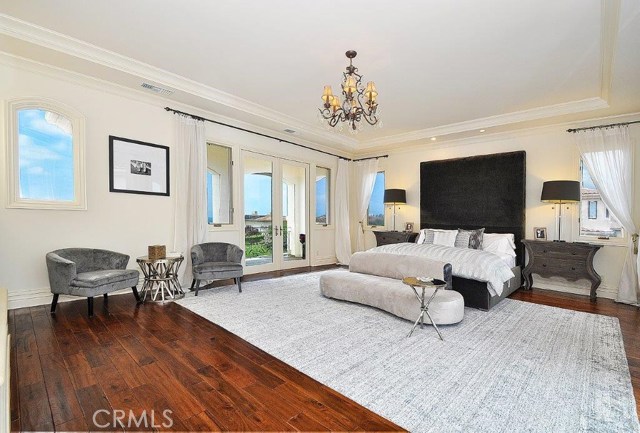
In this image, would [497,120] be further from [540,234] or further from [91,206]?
[91,206]

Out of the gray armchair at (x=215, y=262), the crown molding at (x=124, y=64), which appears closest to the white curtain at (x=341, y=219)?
the crown molding at (x=124, y=64)

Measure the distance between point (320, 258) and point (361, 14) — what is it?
5.64m

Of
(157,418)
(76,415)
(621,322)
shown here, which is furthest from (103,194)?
(621,322)

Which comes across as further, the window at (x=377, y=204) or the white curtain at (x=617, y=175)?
the window at (x=377, y=204)

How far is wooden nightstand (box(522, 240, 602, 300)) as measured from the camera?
4.80m

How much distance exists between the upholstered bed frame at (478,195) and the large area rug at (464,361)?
1852mm

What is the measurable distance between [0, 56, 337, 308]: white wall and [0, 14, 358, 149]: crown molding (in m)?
0.61

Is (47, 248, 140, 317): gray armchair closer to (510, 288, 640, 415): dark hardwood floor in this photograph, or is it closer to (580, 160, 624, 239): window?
(510, 288, 640, 415): dark hardwood floor

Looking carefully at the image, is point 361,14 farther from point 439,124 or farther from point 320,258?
point 320,258

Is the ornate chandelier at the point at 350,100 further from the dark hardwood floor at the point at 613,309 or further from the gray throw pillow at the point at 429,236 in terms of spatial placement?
the gray throw pillow at the point at 429,236

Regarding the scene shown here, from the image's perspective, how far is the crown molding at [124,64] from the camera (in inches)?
127

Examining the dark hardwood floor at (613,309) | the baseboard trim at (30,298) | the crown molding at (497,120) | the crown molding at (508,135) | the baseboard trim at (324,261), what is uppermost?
the crown molding at (497,120)

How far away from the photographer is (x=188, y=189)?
A: 5102 millimetres

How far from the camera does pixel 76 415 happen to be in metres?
1.88
